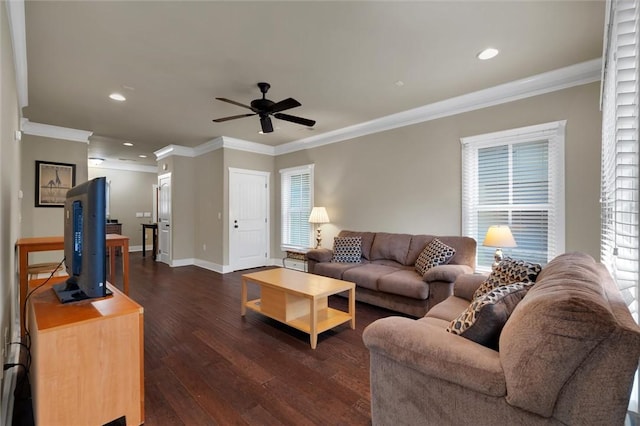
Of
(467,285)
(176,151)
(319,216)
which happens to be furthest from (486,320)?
(176,151)

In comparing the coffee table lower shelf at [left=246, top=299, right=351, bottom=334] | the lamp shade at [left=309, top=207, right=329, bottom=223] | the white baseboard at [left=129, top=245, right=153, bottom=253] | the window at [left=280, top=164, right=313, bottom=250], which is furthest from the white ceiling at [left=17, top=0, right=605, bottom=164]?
the white baseboard at [left=129, top=245, right=153, bottom=253]

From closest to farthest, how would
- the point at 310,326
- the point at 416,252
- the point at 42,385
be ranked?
the point at 42,385
the point at 310,326
the point at 416,252

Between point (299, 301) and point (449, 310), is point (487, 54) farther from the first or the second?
point (299, 301)

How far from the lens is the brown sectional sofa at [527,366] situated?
88cm

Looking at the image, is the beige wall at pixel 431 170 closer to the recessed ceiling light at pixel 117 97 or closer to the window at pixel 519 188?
the window at pixel 519 188

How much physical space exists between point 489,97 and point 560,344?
3401mm

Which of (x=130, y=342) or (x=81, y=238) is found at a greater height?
(x=81, y=238)

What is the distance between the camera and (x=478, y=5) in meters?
2.07

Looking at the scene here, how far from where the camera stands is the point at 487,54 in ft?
8.80

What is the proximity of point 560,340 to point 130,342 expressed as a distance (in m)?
1.89

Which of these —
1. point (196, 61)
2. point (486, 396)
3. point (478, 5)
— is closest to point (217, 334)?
point (486, 396)

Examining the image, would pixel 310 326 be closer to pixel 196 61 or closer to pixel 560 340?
pixel 560 340

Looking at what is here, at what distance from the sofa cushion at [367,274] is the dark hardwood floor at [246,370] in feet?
1.07

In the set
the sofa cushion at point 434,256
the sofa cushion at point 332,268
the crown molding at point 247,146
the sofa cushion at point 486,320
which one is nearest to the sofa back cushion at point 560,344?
the sofa cushion at point 486,320
